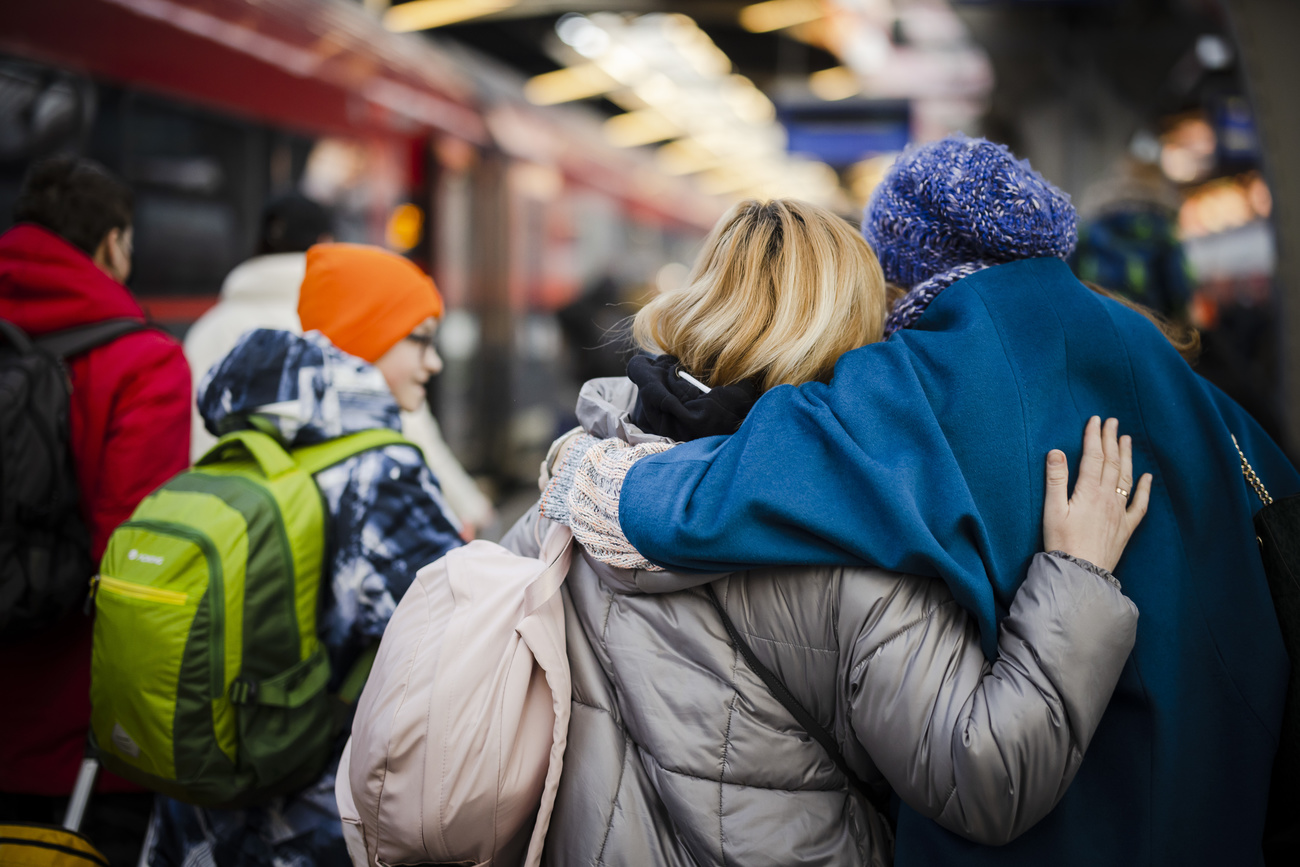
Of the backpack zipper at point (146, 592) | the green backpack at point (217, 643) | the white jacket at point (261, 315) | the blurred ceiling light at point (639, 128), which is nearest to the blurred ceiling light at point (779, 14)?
the blurred ceiling light at point (639, 128)

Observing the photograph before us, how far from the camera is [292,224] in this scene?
2.86 m

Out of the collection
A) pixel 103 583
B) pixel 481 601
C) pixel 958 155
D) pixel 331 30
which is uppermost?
pixel 331 30

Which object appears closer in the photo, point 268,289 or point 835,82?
point 268,289

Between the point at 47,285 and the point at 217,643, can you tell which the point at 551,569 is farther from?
the point at 47,285

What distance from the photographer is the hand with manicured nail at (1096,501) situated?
1222mm

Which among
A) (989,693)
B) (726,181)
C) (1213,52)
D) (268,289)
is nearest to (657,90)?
(1213,52)

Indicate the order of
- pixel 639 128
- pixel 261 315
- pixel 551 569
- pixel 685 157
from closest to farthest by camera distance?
pixel 551 569
pixel 261 315
pixel 639 128
pixel 685 157

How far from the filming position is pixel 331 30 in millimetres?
5031

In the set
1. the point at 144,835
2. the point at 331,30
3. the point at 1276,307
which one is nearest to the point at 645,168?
the point at 331,30

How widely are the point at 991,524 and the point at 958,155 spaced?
57 cm

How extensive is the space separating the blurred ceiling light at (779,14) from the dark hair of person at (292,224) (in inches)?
255

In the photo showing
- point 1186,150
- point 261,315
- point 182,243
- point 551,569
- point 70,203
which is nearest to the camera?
point 551,569

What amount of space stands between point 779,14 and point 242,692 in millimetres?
9175

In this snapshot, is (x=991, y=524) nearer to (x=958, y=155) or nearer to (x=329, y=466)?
(x=958, y=155)
